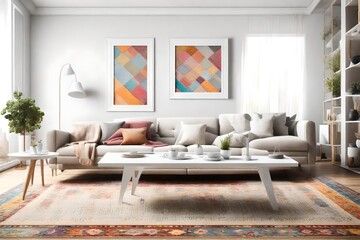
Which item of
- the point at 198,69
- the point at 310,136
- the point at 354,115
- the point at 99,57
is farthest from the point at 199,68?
the point at 354,115

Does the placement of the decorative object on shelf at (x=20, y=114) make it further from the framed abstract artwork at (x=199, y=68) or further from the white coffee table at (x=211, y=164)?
the white coffee table at (x=211, y=164)

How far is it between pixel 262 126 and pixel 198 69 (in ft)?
5.68

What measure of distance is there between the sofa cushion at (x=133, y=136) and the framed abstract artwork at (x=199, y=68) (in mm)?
1592

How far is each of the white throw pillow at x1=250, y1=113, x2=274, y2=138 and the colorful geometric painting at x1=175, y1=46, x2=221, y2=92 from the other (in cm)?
132

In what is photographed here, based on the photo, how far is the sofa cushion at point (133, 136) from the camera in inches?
205

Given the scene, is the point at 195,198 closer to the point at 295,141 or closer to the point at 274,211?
the point at 274,211

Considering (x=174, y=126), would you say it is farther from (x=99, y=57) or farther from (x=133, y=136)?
(x=99, y=57)

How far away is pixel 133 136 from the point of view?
17.3 feet

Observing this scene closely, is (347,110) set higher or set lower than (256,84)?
lower

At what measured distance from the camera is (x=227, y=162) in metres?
3.34

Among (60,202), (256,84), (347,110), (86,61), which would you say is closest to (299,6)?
(256,84)

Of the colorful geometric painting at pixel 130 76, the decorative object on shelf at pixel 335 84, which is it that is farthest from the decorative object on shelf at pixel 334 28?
the colorful geometric painting at pixel 130 76

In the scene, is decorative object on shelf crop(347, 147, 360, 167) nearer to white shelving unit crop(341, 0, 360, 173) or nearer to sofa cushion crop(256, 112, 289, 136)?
white shelving unit crop(341, 0, 360, 173)

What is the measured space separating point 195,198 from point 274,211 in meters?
0.79
